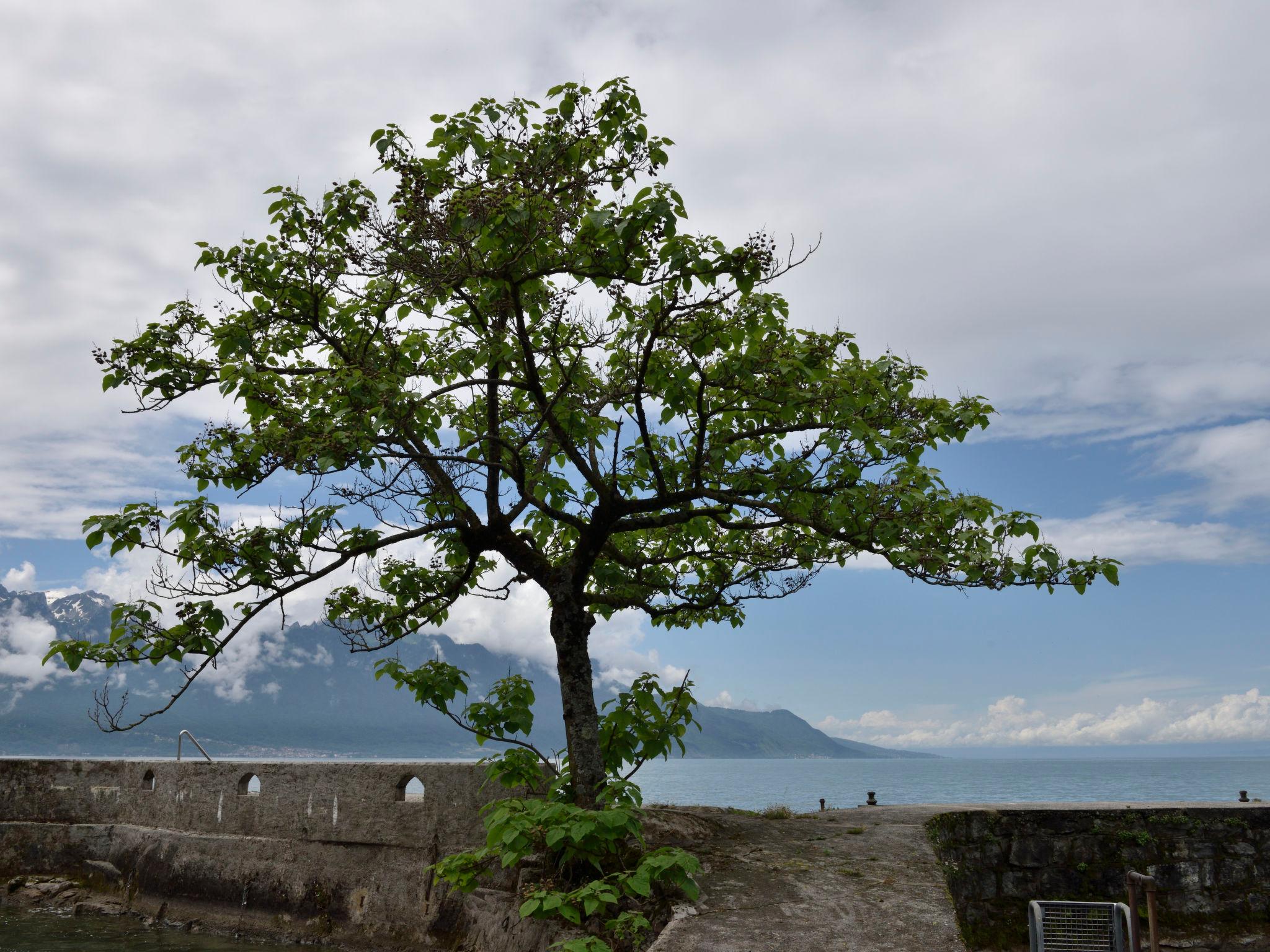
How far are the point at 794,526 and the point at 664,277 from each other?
389 cm

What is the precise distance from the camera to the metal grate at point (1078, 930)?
589 centimetres

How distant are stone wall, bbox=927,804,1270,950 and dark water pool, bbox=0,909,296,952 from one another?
765 centimetres

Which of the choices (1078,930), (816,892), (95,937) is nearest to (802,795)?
(95,937)

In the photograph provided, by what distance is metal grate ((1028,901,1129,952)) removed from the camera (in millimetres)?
5887

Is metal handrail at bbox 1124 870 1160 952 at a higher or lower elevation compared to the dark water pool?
higher

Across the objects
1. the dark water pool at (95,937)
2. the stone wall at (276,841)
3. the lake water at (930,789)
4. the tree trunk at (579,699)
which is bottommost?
the lake water at (930,789)

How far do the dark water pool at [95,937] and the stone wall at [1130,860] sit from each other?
7650 millimetres

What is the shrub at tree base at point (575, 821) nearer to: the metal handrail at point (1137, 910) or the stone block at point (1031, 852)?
the metal handrail at point (1137, 910)

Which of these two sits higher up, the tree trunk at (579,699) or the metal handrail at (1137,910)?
the tree trunk at (579,699)

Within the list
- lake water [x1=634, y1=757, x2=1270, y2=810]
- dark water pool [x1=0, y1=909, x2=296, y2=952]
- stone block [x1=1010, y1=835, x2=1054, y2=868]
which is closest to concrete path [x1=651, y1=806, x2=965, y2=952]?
stone block [x1=1010, y1=835, x2=1054, y2=868]

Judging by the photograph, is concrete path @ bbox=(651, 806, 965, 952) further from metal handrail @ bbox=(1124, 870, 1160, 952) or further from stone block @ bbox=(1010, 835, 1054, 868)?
metal handrail @ bbox=(1124, 870, 1160, 952)

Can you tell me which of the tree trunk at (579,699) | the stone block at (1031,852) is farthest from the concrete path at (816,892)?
the tree trunk at (579,699)

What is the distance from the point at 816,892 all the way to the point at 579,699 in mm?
2593

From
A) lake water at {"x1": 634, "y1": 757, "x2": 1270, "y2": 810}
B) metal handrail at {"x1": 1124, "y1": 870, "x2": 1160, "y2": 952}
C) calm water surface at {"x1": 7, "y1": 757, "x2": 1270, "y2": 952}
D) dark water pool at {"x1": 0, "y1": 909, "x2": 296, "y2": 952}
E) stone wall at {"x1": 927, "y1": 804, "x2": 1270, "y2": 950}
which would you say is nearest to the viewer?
metal handrail at {"x1": 1124, "y1": 870, "x2": 1160, "y2": 952}
